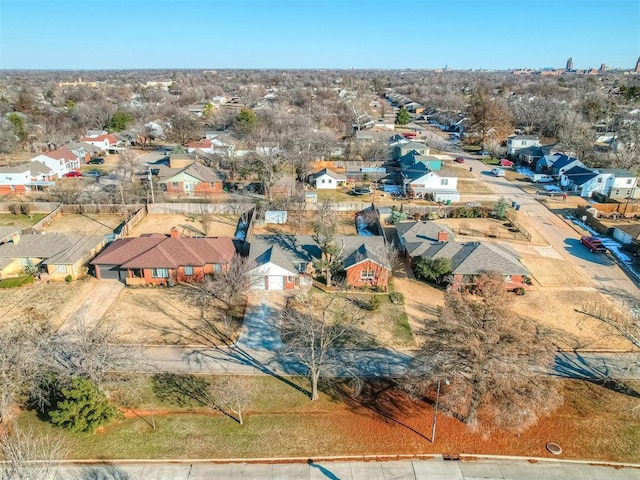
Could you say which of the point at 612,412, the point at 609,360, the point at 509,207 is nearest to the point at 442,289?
the point at 609,360

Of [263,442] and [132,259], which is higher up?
[132,259]

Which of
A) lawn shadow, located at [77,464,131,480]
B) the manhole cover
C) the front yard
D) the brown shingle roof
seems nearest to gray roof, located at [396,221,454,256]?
the brown shingle roof

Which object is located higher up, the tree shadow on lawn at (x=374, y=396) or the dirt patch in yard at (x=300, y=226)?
the dirt patch in yard at (x=300, y=226)

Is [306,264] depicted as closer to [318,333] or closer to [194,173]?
[318,333]

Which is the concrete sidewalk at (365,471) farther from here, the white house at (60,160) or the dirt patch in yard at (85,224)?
the white house at (60,160)

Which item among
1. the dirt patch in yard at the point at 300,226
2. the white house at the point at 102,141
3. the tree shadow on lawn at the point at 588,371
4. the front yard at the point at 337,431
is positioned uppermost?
the white house at the point at 102,141

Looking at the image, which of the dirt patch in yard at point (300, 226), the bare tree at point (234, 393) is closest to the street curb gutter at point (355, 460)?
the bare tree at point (234, 393)

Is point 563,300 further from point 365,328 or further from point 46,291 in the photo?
point 46,291

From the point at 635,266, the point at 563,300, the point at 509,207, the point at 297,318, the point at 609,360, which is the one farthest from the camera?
the point at 509,207
